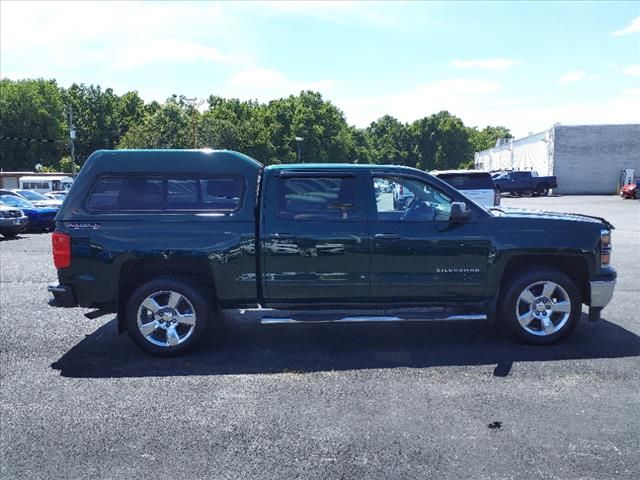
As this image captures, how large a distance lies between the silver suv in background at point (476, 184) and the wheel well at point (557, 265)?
7695 millimetres

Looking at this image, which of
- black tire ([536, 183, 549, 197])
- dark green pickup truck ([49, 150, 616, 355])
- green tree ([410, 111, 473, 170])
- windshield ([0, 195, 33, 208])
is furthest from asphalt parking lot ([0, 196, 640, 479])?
green tree ([410, 111, 473, 170])

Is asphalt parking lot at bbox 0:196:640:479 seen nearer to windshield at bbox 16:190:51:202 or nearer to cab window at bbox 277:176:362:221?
cab window at bbox 277:176:362:221

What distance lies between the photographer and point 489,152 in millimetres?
71500

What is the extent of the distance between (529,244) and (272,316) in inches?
108

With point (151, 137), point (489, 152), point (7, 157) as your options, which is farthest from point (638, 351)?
point (7, 157)

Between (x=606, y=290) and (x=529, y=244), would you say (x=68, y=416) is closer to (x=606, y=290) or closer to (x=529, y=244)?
(x=529, y=244)

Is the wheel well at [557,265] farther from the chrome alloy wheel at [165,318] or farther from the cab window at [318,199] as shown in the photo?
the chrome alloy wheel at [165,318]

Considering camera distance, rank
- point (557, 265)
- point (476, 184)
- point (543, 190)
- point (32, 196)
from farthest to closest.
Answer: point (543, 190)
point (32, 196)
point (476, 184)
point (557, 265)

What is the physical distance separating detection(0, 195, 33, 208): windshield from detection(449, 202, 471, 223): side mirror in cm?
1800

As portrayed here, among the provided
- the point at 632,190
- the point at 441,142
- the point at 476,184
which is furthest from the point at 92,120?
the point at 476,184

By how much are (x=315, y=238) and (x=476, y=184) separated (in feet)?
30.2

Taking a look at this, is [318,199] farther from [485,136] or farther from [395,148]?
[485,136]

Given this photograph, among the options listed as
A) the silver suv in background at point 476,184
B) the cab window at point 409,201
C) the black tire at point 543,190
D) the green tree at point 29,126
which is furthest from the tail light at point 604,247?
the green tree at point 29,126

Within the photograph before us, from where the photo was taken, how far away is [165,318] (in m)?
5.58
